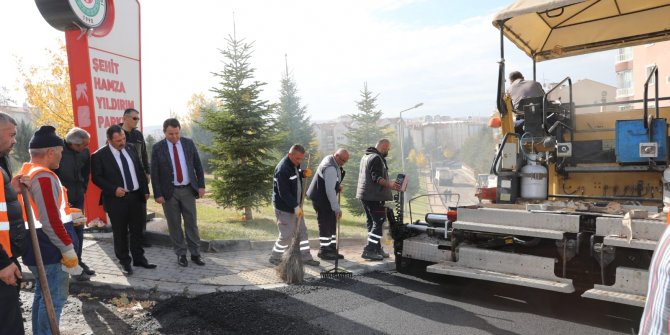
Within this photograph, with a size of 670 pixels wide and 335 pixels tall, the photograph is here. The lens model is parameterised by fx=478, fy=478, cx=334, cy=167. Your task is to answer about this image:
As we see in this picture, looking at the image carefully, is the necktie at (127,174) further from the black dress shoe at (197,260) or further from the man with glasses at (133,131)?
the black dress shoe at (197,260)

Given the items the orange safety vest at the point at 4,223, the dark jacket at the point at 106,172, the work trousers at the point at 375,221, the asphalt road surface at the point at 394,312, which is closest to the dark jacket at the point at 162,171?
the dark jacket at the point at 106,172

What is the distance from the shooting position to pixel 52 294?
366 cm

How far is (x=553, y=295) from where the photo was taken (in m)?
5.07

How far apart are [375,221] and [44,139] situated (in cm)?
462

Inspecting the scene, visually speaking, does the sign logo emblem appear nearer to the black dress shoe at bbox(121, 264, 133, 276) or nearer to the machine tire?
the black dress shoe at bbox(121, 264, 133, 276)

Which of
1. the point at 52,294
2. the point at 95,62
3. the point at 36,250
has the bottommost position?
the point at 52,294

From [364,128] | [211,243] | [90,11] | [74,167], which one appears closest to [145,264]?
[211,243]

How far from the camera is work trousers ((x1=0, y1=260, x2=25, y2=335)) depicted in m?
2.66

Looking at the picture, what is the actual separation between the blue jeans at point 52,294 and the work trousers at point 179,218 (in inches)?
96.7

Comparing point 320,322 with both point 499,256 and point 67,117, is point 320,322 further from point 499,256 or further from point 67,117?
point 67,117

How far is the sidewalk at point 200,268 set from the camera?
208 inches

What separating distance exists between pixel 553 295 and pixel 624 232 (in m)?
1.38

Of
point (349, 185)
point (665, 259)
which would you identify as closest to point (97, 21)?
point (665, 259)

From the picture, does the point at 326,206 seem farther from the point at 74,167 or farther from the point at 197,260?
the point at 74,167
